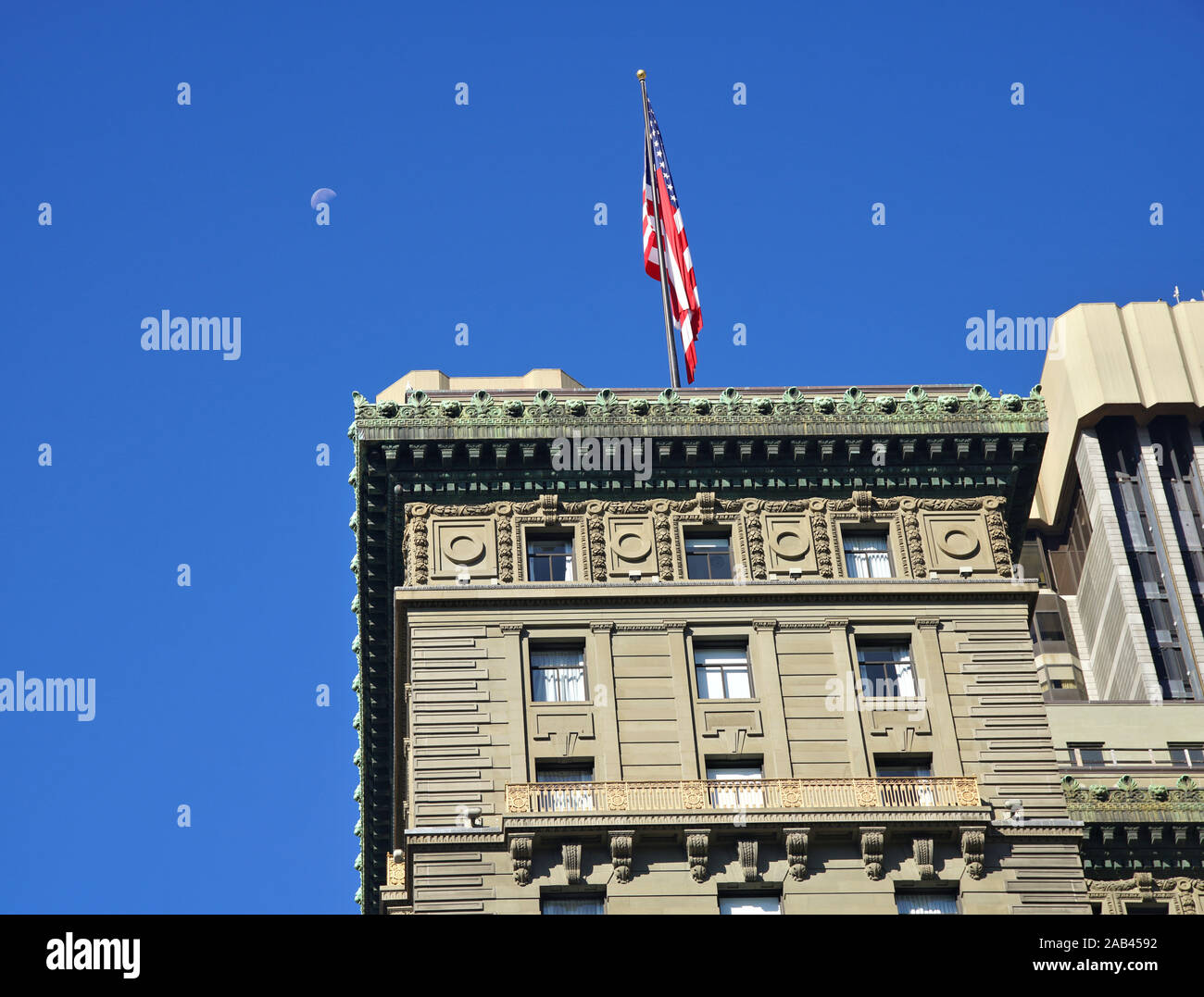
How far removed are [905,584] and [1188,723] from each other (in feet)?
147

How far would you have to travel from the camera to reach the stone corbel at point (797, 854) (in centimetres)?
5612

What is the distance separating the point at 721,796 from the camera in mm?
57406

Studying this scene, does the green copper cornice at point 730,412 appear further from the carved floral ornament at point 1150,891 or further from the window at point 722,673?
the carved floral ornament at point 1150,891

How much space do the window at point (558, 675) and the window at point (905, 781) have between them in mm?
8655

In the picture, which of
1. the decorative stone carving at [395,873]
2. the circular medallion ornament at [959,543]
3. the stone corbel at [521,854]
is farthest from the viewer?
the decorative stone carving at [395,873]

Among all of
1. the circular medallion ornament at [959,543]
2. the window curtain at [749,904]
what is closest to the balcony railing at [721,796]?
the window curtain at [749,904]

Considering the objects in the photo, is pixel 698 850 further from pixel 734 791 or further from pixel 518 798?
pixel 518 798

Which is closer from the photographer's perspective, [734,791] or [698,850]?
[698,850]

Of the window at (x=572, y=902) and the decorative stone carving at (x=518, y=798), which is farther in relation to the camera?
the decorative stone carving at (x=518, y=798)

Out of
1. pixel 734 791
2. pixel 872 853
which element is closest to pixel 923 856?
pixel 872 853

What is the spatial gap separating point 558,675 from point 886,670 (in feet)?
31.3

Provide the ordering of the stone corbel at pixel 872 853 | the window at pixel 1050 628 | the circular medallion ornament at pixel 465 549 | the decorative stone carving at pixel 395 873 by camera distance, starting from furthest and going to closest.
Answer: the window at pixel 1050 628 < the decorative stone carving at pixel 395 873 < the circular medallion ornament at pixel 465 549 < the stone corbel at pixel 872 853

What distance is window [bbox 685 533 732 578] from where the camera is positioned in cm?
6266

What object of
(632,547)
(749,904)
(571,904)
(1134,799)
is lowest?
(749,904)
